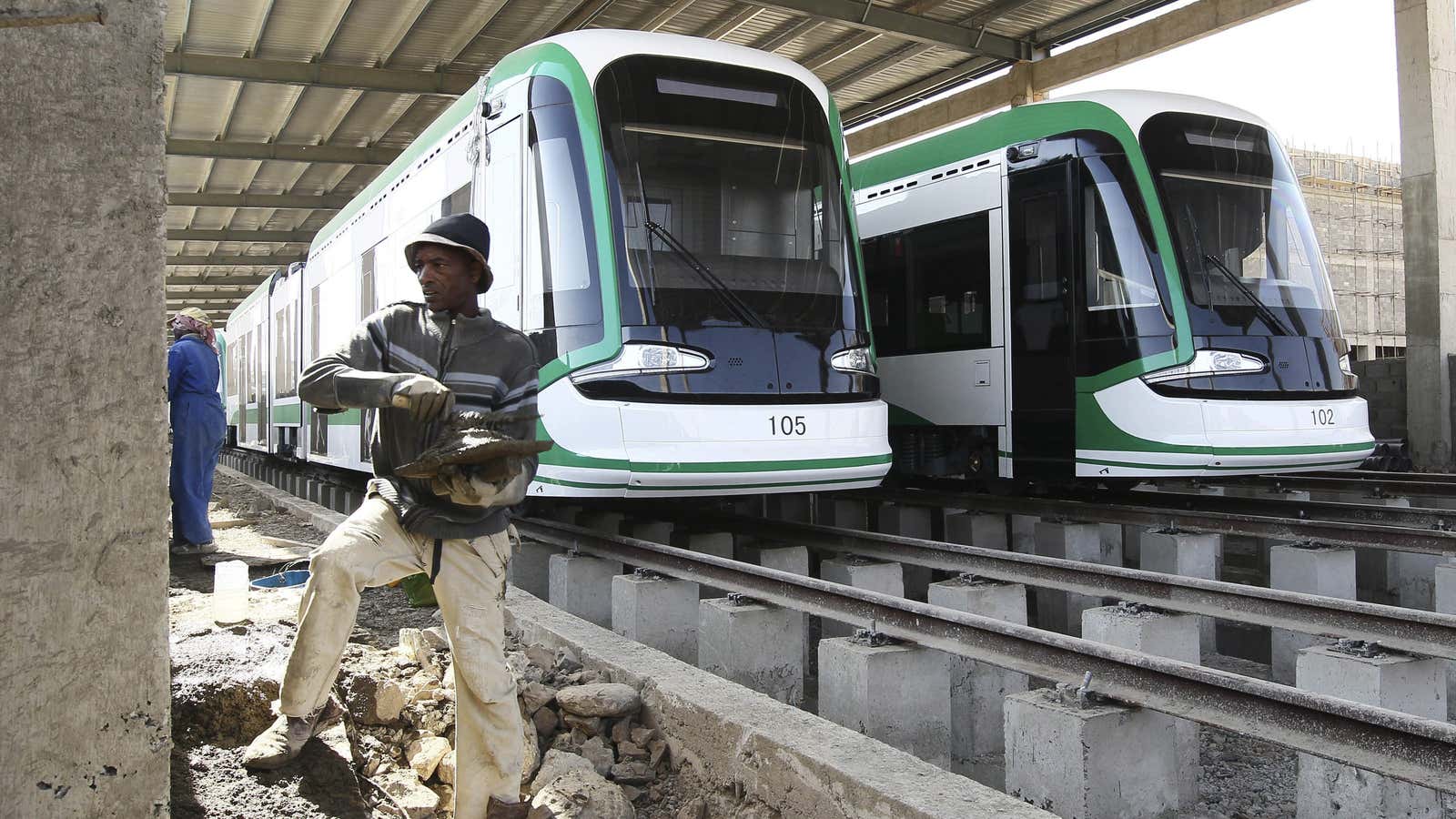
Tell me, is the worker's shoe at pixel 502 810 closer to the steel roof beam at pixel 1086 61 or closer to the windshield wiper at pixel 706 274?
the windshield wiper at pixel 706 274

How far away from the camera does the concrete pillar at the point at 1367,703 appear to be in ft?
11.6

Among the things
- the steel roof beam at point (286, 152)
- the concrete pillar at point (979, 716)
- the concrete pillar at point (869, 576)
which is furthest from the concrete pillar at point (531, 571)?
the steel roof beam at point (286, 152)

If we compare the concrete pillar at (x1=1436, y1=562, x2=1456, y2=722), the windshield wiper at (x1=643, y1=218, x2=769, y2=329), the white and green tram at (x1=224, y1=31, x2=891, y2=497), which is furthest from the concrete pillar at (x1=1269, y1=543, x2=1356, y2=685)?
the windshield wiper at (x1=643, y1=218, x2=769, y2=329)

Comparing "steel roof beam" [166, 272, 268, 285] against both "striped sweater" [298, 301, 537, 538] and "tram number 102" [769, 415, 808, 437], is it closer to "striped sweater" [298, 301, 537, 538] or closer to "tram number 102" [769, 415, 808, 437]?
"tram number 102" [769, 415, 808, 437]

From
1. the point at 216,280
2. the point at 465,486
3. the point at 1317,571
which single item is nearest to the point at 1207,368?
the point at 1317,571

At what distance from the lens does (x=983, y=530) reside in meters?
8.28

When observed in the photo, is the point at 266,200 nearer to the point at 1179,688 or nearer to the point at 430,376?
the point at 430,376

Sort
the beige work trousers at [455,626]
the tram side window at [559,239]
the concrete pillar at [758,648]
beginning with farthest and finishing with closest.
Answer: the tram side window at [559,239] < the concrete pillar at [758,648] < the beige work trousers at [455,626]

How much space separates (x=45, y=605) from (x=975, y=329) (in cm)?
799

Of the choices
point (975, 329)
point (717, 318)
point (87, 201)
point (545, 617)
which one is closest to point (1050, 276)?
point (975, 329)

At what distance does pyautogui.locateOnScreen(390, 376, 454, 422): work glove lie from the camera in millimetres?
3002

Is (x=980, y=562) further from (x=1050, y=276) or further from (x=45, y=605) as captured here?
(x=45, y=605)

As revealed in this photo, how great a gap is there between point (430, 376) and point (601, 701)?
57.0 inches

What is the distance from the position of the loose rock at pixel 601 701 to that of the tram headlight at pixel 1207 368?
5.13 m
